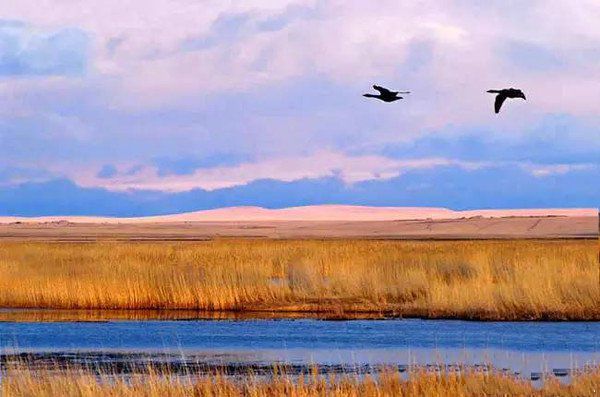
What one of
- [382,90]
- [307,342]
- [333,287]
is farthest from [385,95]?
[333,287]

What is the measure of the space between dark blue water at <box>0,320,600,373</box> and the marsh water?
0.05 ft

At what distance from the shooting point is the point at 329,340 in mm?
21828

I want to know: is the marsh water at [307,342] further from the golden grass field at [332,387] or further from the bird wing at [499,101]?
the bird wing at [499,101]

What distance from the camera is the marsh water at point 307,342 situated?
18672mm

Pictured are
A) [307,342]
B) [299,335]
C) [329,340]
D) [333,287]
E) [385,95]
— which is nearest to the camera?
[385,95]

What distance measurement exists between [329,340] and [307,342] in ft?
1.76

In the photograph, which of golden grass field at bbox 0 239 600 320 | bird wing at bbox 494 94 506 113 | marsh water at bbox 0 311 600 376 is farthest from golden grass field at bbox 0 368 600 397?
golden grass field at bbox 0 239 600 320

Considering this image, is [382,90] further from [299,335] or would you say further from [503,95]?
[299,335]

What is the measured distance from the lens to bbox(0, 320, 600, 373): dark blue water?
19.0 m

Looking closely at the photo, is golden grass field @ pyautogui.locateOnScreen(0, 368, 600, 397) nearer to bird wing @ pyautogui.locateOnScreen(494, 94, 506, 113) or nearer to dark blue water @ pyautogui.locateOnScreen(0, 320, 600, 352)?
bird wing @ pyautogui.locateOnScreen(494, 94, 506, 113)

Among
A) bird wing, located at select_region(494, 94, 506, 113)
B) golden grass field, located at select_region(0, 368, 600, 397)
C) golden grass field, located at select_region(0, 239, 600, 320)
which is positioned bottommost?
golden grass field, located at select_region(0, 368, 600, 397)

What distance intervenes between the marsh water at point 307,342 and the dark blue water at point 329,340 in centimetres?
2

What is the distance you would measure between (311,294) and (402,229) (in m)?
116

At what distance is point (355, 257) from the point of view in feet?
121
